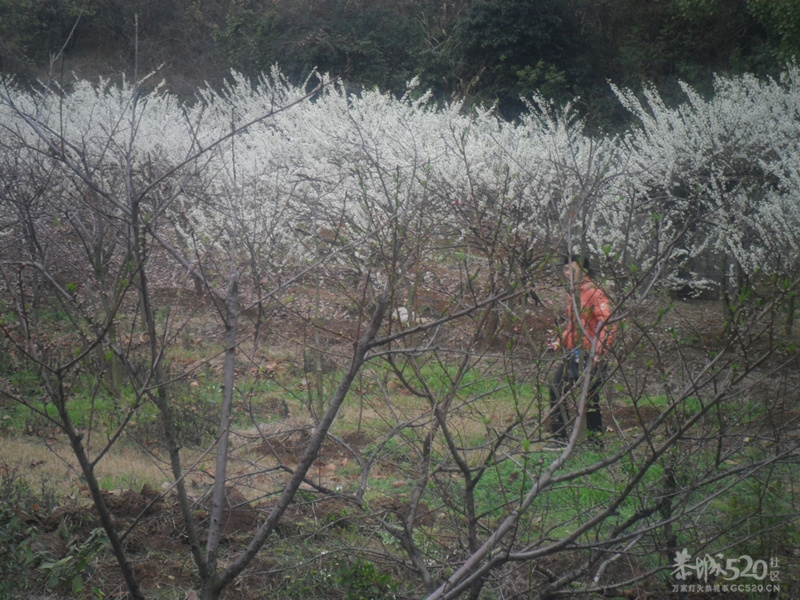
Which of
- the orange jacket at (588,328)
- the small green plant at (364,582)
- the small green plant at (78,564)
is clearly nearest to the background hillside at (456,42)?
the orange jacket at (588,328)

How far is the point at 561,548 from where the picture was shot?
218 cm

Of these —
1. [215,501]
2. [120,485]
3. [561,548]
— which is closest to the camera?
[561,548]

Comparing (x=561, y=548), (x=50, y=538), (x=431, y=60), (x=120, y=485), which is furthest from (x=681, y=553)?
(x=431, y=60)

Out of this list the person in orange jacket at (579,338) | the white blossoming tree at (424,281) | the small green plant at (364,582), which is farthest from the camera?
the small green plant at (364,582)

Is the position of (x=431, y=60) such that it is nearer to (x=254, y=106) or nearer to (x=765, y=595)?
(x=254, y=106)

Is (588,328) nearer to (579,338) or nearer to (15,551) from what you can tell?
(579,338)

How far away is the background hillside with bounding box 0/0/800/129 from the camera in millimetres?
18781

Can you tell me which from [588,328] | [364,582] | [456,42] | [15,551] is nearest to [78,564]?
[15,551]

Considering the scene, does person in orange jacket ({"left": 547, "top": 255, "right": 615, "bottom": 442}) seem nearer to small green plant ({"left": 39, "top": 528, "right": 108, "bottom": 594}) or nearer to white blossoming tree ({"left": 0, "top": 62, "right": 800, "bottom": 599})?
white blossoming tree ({"left": 0, "top": 62, "right": 800, "bottom": 599})

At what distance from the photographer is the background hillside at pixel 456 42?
18.8 metres

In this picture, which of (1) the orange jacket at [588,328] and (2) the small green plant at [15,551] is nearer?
(1) the orange jacket at [588,328]

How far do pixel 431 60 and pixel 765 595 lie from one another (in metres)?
→ 20.2

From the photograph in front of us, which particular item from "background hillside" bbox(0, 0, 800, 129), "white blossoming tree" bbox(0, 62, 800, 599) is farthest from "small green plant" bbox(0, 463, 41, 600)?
"background hillside" bbox(0, 0, 800, 129)

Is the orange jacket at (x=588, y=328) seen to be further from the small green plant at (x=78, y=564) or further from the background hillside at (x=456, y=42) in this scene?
the background hillside at (x=456, y=42)
